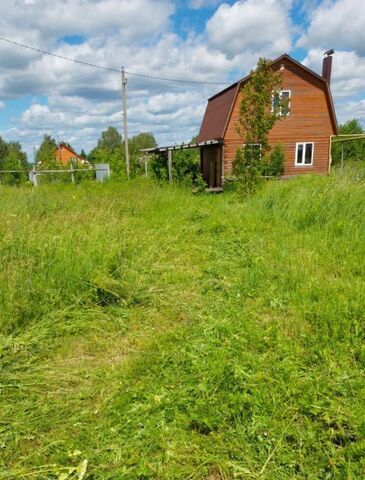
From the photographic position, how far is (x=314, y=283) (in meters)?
3.60

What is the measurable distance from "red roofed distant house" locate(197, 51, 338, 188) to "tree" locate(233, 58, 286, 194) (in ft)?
26.1

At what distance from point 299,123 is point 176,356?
1920cm

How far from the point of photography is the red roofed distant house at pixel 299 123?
59.9 feet

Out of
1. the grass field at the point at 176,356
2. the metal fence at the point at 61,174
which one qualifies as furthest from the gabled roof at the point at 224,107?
the grass field at the point at 176,356

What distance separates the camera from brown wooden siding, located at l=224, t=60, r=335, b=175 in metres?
18.5

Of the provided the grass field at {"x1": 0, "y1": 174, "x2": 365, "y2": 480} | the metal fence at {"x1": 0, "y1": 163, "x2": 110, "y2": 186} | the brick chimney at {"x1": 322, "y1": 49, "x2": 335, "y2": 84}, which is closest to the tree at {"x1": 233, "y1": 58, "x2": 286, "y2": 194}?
the grass field at {"x1": 0, "y1": 174, "x2": 365, "y2": 480}

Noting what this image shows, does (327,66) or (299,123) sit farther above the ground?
(327,66)

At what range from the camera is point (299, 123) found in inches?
747

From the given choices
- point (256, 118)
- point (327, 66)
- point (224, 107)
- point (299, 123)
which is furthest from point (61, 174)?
point (327, 66)

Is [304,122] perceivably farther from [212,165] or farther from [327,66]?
[212,165]

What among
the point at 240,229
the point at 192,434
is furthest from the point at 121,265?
the point at 240,229

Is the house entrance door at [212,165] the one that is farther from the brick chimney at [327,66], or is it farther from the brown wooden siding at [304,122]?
the brick chimney at [327,66]

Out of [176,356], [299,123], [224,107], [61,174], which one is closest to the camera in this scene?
[176,356]

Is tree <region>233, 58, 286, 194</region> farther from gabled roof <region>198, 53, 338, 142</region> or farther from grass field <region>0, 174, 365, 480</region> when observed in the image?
gabled roof <region>198, 53, 338, 142</region>
